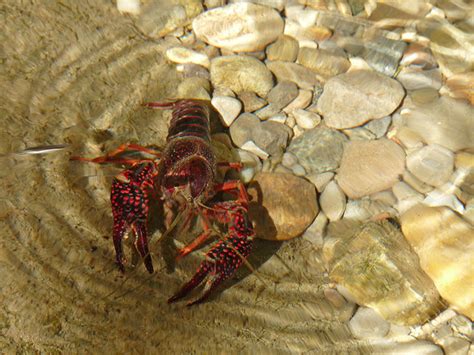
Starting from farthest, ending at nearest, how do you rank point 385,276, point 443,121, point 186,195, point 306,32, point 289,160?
point 306,32
point 443,121
point 289,160
point 186,195
point 385,276

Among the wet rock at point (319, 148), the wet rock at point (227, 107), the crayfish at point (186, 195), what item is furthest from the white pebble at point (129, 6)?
the wet rock at point (319, 148)

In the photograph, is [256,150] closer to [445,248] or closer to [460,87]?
[445,248]

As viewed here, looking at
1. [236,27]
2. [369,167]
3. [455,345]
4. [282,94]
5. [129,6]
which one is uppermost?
[129,6]

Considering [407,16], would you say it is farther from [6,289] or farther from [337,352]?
[6,289]

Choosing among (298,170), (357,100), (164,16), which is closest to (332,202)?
(298,170)

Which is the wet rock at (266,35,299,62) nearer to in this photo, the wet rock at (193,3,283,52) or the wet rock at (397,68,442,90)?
the wet rock at (193,3,283,52)

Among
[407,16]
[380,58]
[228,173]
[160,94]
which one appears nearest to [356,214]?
[228,173]
